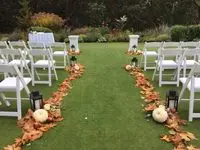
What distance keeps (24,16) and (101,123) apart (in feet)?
58.4

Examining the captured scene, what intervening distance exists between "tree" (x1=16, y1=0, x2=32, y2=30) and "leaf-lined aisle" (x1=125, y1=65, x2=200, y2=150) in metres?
15.0

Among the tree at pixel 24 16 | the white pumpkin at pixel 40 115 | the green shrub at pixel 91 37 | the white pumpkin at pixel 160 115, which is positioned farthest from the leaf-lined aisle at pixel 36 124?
the tree at pixel 24 16

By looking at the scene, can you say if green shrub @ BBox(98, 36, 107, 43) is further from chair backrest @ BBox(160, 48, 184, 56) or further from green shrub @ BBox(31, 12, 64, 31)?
chair backrest @ BBox(160, 48, 184, 56)

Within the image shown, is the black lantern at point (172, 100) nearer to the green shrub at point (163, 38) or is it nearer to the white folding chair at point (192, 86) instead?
the white folding chair at point (192, 86)

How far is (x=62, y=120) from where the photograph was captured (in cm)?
562

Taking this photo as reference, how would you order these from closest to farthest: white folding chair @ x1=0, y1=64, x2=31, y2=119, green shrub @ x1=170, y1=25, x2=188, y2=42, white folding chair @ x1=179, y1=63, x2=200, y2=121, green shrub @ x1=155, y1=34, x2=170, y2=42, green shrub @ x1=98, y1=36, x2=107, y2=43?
white folding chair @ x1=179, y1=63, x2=200, y2=121 < white folding chair @ x1=0, y1=64, x2=31, y2=119 < green shrub @ x1=170, y1=25, x2=188, y2=42 < green shrub @ x1=155, y1=34, x2=170, y2=42 < green shrub @ x1=98, y1=36, x2=107, y2=43

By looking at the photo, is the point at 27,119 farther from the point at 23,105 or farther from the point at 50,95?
the point at 50,95

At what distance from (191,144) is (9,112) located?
2809mm

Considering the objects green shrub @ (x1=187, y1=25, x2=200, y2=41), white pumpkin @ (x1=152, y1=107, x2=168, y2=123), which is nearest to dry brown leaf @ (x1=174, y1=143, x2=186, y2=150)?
white pumpkin @ (x1=152, y1=107, x2=168, y2=123)

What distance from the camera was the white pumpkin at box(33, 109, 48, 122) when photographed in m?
5.36

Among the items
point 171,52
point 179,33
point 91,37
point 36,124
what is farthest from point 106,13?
point 36,124

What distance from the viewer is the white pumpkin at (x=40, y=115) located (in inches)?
211

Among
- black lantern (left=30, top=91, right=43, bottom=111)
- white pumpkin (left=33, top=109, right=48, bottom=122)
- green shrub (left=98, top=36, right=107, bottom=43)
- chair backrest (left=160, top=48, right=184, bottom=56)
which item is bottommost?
white pumpkin (left=33, top=109, right=48, bottom=122)

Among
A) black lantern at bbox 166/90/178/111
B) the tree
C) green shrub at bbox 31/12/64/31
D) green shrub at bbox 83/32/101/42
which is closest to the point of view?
black lantern at bbox 166/90/178/111
